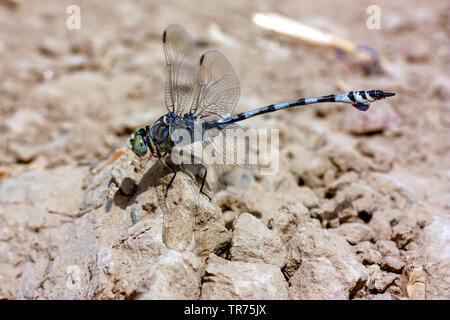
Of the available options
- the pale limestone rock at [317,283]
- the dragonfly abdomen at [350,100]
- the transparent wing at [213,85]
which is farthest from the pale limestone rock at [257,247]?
the transparent wing at [213,85]

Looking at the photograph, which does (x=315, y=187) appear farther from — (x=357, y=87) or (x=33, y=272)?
(x=33, y=272)

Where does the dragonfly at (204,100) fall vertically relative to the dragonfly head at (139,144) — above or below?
above

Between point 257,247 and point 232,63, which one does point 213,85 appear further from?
point 232,63

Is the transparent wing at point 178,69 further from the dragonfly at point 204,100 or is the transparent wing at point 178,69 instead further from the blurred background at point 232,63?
the blurred background at point 232,63

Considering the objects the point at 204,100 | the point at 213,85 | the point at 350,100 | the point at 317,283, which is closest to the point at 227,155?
the point at 204,100

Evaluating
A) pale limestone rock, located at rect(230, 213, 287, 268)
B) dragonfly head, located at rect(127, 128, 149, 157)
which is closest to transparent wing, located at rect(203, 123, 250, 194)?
dragonfly head, located at rect(127, 128, 149, 157)

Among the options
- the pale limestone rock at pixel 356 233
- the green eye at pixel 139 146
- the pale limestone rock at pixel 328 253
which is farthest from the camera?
the green eye at pixel 139 146

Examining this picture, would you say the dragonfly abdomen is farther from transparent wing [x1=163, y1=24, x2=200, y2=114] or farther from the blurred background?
the blurred background
